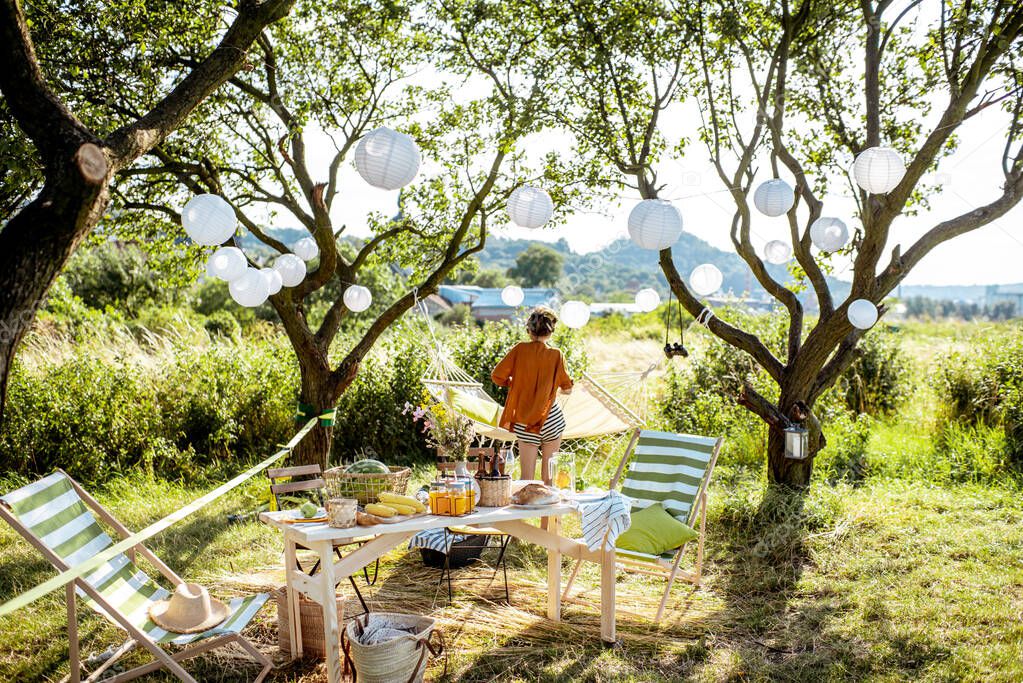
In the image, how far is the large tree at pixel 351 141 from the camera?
5.78 metres

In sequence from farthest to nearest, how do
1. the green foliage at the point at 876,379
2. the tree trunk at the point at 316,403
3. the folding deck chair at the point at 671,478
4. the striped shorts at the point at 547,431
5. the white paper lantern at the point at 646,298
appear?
the green foliage at the point at 876,379 < the white paper lantern at the point at 646,298 < the tree trunk at the point at 316,403 < the striped shorts at the point at 547,431 < the folding deck chair at the point at 671,478

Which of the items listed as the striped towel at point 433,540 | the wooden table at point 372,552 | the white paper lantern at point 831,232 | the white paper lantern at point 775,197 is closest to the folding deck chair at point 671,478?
the wooden table at point 372,552

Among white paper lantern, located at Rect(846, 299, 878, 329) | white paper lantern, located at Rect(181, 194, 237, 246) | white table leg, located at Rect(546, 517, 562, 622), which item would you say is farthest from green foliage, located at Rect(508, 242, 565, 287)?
white paper lantern, located at Rect(181, 194, 237, 246)

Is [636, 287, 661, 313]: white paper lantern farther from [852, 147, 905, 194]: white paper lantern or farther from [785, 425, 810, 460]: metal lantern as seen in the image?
[852, 147, 905, 194]: white paper lantern

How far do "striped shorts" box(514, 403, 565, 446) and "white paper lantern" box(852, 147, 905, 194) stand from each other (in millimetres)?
2255

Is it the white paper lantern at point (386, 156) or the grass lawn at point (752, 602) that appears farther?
the grass lawn at point (752, 602)

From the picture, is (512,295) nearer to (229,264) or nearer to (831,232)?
(831,232)

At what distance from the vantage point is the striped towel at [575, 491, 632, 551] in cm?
359

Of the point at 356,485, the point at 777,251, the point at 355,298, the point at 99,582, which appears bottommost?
the point at 99,582

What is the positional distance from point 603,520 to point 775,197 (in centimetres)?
213

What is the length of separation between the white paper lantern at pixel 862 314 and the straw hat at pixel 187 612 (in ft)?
12.4

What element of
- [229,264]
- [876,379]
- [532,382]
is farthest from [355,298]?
[876,379]

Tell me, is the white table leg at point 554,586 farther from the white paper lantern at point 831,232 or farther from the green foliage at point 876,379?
the green foliage at point 876,379

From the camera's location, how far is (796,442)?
17.2ft
